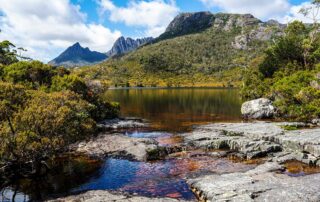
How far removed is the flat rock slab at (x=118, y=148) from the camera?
41466 millimetres

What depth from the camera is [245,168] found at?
35.0m

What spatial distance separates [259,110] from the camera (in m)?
74.7

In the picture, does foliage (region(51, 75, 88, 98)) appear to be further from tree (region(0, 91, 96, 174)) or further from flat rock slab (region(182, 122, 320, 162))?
tree (region(0, 91, 96, 174))

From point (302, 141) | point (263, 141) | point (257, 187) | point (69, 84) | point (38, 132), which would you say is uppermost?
point (69, 84)

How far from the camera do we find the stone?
7388 centimetres

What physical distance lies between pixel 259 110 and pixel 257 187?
51.6 metres

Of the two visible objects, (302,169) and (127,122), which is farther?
(127,122)

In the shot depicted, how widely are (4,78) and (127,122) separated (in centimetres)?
2709

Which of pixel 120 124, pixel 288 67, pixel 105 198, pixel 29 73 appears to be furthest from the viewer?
pixel 288 67

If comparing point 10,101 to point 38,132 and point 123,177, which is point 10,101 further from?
point 123,177

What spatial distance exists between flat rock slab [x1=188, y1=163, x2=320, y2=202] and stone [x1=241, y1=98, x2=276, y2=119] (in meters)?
46.2

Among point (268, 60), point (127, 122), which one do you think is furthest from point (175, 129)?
point (268, 60)

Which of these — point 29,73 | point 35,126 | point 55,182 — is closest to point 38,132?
point 35,126

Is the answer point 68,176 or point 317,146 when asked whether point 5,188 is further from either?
point 317,146
